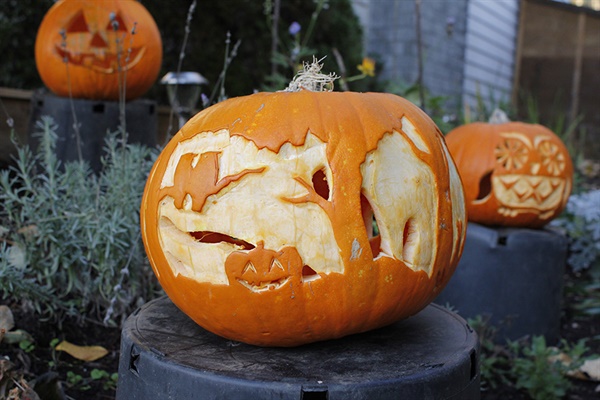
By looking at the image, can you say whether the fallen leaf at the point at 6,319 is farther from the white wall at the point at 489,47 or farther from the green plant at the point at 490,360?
the white wall at the point at 489,47

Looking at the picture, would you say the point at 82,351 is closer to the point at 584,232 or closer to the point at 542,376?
the point at 542,376

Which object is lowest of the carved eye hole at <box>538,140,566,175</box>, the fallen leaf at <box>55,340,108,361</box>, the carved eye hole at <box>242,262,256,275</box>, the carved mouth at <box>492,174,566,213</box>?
the fallen leaf at <box>55,340,108,361</box>

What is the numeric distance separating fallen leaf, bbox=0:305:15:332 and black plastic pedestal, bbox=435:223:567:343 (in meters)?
1.90

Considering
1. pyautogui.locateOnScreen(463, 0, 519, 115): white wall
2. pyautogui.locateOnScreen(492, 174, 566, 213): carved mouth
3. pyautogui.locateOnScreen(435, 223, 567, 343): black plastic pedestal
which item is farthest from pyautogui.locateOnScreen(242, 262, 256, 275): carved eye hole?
pyautogui.locateOnScreen(463, 0, 519, 115): white wall

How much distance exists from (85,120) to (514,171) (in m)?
2.32

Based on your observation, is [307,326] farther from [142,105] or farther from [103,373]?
[142,105]

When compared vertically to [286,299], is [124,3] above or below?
above

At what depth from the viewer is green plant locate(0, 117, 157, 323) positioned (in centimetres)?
217

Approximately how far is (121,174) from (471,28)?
8.20m

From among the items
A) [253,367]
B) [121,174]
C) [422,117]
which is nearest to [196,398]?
[253,367]

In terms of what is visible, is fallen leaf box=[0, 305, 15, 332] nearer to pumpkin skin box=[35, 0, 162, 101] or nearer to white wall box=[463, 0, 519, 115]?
pumpkin skin box=[35, 0, 162, 101]

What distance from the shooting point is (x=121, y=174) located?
236 cm

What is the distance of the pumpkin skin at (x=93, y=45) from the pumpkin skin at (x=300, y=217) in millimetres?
2076

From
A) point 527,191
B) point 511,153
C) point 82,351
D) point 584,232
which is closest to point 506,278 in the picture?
point 527,191
